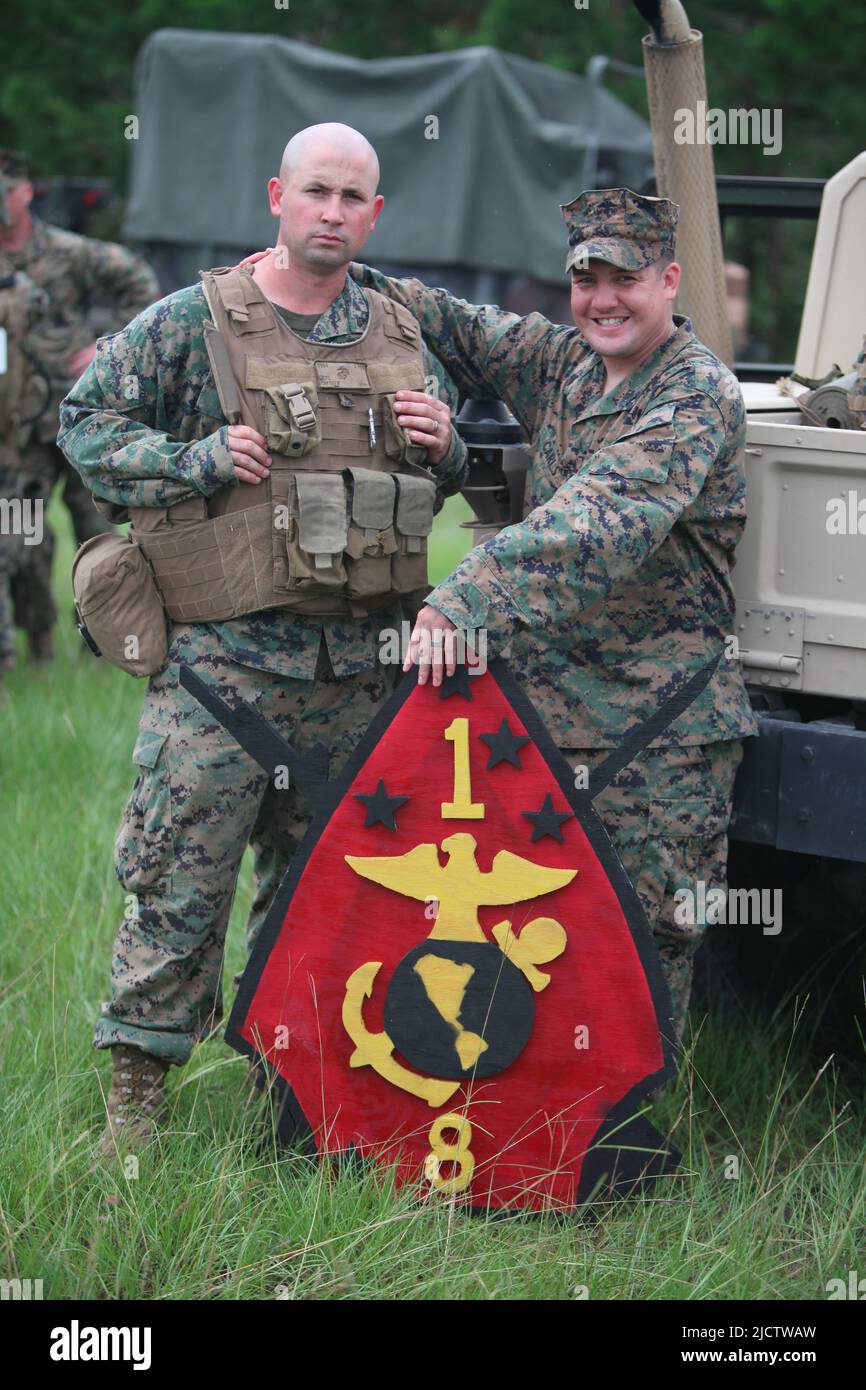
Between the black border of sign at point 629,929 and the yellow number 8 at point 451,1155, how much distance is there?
0.21m

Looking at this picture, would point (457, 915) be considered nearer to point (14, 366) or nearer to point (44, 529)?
point (14, 366)

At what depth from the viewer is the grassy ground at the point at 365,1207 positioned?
3.08m

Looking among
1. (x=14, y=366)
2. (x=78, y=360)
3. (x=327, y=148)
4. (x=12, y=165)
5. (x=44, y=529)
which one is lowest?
(x=327, y=148)

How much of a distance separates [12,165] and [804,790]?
17.4 feet

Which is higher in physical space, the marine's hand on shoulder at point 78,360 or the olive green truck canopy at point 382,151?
the olive green truck canopy at point 382,151

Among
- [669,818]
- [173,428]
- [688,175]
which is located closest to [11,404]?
[688,175]

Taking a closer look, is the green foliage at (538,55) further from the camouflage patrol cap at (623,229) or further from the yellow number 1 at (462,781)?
the yellow number 1 at (462,781)

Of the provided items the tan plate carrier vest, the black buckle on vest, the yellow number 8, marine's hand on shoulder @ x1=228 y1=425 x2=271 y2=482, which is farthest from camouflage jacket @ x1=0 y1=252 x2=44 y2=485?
the yellow number 8

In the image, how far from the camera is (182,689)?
3521 millimetres

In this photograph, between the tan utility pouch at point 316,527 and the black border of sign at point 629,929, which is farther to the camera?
the tan utility pouch at point 316,527

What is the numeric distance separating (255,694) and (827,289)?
5.95ft

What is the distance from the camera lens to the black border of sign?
10.6ft

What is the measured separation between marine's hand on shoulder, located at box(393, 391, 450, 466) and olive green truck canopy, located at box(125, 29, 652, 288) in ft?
30.5

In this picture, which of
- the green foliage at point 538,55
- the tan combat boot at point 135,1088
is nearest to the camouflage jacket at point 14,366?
the tan combat boot at point 135,1088
